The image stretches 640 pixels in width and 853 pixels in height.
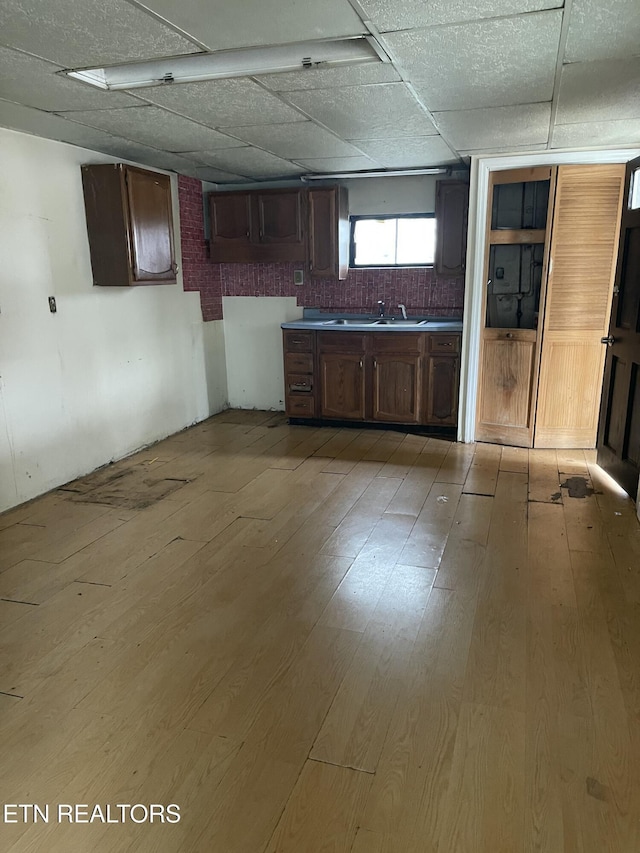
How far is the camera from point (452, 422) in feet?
17.5

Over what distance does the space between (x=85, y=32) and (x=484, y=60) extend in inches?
62.6

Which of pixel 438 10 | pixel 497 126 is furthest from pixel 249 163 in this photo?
pixel 438 10

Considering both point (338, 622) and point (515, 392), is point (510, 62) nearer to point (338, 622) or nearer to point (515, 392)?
point (338, 622)

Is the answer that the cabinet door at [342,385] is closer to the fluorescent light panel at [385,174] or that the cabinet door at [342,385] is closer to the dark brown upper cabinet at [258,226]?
the dark brown upper cabinet at [258,226]

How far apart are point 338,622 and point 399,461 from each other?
2323mm

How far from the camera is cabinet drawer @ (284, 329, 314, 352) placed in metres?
5.61

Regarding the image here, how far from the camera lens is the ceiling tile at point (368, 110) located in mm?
2982

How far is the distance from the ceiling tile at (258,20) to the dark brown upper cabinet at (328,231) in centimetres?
312

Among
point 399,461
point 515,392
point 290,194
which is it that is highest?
point 290,194

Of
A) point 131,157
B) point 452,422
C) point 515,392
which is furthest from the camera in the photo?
point 452,422

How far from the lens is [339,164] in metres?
5.02

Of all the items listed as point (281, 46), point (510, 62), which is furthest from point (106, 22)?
point (510, 62)

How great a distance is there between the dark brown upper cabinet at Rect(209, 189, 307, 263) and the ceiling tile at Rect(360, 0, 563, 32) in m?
3.44

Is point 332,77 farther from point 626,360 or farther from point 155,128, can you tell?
point 626,360
